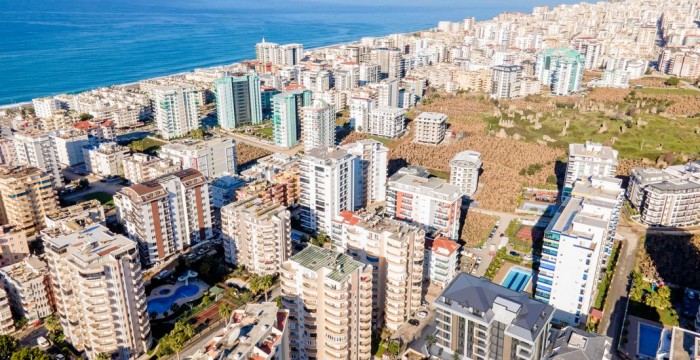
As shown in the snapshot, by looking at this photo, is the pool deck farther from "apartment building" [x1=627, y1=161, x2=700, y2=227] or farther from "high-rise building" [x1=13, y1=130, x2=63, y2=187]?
"high-rise building" [x1=13, y1=130, x2=63, y2=187]

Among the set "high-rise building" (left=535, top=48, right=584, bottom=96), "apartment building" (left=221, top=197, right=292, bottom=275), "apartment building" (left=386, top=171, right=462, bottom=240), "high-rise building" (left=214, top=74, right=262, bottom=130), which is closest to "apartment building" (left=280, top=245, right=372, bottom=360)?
"apartment building" (left=221, top=197, right=292, bottom=275)

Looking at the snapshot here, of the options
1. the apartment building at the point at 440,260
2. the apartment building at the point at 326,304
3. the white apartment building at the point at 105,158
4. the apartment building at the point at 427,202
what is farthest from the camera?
the white apartment building at the point at 105,158

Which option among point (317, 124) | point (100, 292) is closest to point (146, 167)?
point (317, 124)

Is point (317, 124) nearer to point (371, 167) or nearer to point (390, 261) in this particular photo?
point (371, 167)

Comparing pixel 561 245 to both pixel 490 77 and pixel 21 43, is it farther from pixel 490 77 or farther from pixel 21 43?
pixel 21 43

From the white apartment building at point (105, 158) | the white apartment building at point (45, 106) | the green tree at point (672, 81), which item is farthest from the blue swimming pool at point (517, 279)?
the green tree at point (672, 81)

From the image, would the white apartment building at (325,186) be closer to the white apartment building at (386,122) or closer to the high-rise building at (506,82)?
the white apartment building at (386,122)
